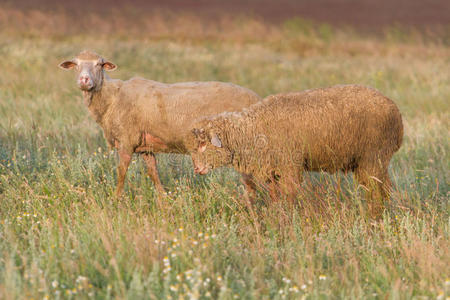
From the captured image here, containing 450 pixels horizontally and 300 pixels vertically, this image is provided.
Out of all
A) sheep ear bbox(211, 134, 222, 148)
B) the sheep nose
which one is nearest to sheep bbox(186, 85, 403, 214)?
sheep ear bbox(211, 134, 222, 148)

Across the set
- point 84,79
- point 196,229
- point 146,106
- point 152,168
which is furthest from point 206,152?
point 84,79

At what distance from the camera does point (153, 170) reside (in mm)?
6215

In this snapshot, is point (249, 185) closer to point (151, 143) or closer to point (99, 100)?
point (151, 143)

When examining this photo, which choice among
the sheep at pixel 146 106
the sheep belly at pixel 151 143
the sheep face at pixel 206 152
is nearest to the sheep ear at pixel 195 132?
the sheep face at pixel 206 152

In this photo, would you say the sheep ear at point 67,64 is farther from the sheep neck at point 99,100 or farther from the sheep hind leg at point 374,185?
the sheep hind leg at point 374,185

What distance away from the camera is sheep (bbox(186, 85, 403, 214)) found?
16.3 feet

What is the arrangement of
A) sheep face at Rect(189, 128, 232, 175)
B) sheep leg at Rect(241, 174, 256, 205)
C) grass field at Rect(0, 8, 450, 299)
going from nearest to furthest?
1. grass field at Rect(0, 8, 450, 299)
2. sheep face at Rect(189, 128, 232, 175)
3. sheep leg at Rect(241, 174, 256, 205)

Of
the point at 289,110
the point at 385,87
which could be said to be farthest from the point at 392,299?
the point at 385,87

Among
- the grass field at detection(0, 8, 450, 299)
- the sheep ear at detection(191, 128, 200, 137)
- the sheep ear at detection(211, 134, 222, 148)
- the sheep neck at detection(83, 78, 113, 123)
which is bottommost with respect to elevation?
the grass field at detection(0, 8, 450, 299)

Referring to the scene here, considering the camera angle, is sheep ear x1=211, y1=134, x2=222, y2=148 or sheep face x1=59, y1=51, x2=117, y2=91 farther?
sheep face x1=59, y1=51, x2=117, y2=91

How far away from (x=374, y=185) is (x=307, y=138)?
82 centimetres

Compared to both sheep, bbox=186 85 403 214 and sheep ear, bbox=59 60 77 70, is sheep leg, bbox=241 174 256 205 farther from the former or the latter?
sheep ear, bbox=59 60 77 70

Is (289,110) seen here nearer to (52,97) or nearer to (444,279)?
(444,279)

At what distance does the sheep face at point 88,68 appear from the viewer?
5914 mm
